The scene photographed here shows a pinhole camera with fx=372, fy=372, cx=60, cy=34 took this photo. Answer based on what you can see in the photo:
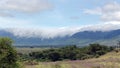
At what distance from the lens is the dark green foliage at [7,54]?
59500mm

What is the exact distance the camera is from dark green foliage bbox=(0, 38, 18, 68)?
195ft

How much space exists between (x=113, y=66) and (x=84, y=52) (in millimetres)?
89949

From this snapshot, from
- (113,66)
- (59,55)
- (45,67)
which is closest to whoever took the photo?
(45,67)

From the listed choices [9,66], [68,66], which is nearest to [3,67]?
[9,66]

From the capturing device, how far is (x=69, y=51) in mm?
172625

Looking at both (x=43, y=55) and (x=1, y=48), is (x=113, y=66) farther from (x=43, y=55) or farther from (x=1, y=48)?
(x=43, y=55)

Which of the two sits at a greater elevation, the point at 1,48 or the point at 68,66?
the point at 1,48

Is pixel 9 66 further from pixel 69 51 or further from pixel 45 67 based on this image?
pixel 69 51

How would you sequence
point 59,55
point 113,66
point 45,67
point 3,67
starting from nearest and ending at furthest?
1. point 3,67
2. point 45,67
3. point 113,66
4. point 59,55

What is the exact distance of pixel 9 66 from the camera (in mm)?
59469

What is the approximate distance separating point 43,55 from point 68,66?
97.6 m

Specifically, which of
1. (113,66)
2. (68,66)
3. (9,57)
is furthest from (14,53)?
(113,66)

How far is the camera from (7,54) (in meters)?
59.9

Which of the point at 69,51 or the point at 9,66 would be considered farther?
the point at 69,51
